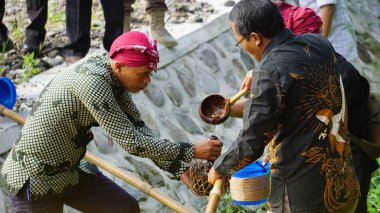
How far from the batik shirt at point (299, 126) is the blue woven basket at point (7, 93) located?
2.15m

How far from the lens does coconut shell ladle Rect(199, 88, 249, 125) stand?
3.63m

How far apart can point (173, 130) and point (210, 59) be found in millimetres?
1278

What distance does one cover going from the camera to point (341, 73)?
3572mm

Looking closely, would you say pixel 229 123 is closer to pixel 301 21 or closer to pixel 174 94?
pixel 174 94

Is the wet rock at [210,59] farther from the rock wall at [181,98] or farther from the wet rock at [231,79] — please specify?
the wet rock at [231,79]

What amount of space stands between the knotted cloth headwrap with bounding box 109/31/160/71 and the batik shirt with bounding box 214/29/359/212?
0.60 meters

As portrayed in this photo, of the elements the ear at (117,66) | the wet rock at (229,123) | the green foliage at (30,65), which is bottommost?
the wet rock at (229,123)

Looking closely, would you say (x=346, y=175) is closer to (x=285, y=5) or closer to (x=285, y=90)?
(x=285, y=90)

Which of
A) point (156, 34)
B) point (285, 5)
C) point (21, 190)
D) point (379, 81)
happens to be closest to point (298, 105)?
point (285, 5)

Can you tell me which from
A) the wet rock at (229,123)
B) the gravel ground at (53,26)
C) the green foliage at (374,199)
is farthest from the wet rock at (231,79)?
the green foliage at (374,199)

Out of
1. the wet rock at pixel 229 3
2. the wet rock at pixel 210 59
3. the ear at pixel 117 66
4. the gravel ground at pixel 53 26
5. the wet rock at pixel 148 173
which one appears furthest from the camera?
the wet rock at pixel 229 3

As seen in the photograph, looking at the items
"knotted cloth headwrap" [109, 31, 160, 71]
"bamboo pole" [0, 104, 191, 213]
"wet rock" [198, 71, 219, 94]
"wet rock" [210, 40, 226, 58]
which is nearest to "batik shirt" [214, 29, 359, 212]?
"knotted cloth headwrap" [109, 31, 160, 71]

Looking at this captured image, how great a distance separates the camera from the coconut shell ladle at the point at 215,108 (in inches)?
143

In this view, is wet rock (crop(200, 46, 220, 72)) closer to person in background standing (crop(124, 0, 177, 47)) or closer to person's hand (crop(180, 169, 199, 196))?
person in background standing (crop(124, 0, 177, 47))
